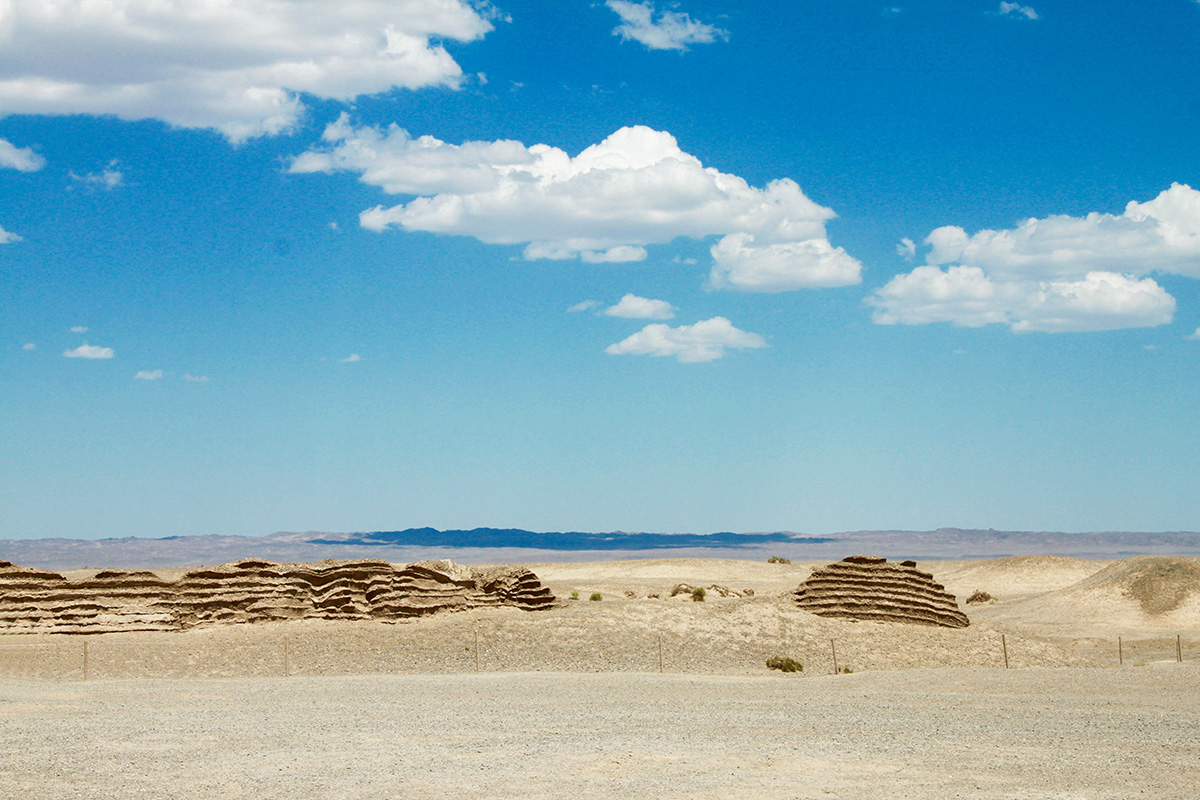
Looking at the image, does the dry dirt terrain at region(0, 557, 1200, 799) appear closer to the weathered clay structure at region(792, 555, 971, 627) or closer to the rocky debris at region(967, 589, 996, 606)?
the weathered clay structure at region(792, 555, 971, 627)

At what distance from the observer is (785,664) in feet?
103

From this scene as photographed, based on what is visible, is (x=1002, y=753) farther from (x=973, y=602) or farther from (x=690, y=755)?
(x=973, y=602)

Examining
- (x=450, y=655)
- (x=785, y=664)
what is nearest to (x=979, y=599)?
(x=785, y=664)

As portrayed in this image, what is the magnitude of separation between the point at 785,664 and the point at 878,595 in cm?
Result: 768

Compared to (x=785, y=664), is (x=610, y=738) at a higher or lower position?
higher

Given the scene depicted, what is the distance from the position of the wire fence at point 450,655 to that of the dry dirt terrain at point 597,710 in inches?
3.3

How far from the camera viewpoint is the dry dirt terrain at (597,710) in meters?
13.8

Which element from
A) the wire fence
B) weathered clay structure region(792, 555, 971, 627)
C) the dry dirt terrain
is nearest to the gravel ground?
the dry dirt terrain

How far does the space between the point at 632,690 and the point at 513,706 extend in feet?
12.9

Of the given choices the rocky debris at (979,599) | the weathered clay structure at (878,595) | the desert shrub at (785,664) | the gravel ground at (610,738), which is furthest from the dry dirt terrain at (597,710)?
the rocky debris at (979,599)

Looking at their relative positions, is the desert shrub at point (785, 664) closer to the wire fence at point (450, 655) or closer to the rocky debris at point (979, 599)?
the wire fence at point (450, 655)

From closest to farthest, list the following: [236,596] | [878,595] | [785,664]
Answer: [785,664], [236,596], [878,595]

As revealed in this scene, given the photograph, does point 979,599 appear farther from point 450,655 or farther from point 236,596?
point 236,596

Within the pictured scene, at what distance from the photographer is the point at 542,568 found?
9338cm
